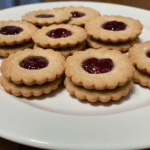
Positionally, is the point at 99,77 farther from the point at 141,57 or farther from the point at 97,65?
the point at 141,57

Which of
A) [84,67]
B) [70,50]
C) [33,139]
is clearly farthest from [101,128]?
[70,50]

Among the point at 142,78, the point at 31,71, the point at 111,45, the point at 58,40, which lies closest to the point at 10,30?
the point at 58,40

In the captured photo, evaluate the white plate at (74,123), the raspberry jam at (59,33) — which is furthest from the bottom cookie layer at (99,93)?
the raspberry jam at (59,33)

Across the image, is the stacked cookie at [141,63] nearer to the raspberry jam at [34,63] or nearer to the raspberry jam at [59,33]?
the raspberry jam at [59,33]

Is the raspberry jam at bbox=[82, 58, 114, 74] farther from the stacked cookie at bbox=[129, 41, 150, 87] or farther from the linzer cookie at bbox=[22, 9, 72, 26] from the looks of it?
the linzer cookie at bbox=[22, 9, 72, 26]

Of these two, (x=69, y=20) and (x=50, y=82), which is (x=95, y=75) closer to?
(x=50, y=82)
